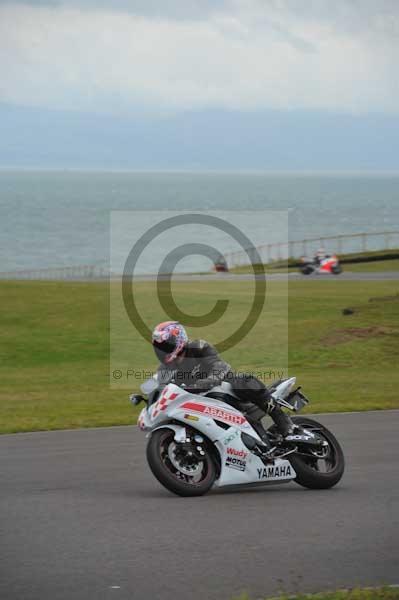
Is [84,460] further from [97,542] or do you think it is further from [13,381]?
[13,381]

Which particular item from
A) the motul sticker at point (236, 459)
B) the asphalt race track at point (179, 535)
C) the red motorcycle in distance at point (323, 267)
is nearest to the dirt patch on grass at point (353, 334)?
the asphalt race track at point (179, 535)

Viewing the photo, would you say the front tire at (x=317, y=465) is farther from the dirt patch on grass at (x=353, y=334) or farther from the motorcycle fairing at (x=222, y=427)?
the dirt patch on grass at (x=353, y=334)

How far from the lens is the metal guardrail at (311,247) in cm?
7125

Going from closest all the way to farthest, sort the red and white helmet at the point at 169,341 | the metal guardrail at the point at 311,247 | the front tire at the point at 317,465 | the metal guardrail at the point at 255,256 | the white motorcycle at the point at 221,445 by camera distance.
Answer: the white motorcycle at the point at 221,445 → the red and white helmet at the point at 169,341 → the front tire at the point at 317,465 → the metal guardrail at the point at 255,256 → the metal guardrail at the point at 311,247

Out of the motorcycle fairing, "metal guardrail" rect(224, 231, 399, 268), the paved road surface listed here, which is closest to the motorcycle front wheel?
the motorcycle fairing

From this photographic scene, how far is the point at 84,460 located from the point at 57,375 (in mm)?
11923

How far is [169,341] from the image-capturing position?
9.62 meters

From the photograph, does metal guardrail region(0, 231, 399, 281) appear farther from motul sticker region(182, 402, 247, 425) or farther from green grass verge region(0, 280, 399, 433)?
motul sticker region(182, 402, 247, 425)

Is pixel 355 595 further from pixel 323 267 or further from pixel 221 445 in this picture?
pixel 323 267

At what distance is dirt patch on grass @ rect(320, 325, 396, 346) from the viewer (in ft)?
84.8

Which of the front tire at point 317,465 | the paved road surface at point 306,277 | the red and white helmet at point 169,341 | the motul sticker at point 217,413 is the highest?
the paved road surface at point 306,277

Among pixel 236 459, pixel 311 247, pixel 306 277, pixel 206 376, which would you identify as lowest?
pixel 236 459

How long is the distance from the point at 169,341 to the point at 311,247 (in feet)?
308

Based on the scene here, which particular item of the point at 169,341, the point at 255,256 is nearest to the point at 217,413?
the point at 169,341
